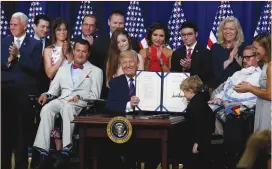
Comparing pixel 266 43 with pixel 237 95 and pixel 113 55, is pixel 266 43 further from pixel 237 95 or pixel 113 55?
pixel 113 55

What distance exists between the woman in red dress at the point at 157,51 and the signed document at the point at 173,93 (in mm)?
1154

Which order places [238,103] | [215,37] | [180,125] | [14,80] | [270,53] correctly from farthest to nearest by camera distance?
[215,37] → [14,80] → [238,103] → [180,125] → [270,53]


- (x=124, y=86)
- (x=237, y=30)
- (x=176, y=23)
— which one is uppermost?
(x=176, y=23)

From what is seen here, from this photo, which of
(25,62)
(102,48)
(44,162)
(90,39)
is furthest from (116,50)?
(44,162)

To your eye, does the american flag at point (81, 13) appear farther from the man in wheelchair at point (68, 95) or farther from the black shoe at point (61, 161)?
the black shoe at point (61, 161)

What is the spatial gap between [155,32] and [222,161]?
1.79 m

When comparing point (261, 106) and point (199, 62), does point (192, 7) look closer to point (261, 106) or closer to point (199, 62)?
point (199, 62)

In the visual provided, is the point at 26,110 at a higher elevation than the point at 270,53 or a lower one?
lower

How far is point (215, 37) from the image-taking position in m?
9.18

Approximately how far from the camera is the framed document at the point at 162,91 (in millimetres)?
7004

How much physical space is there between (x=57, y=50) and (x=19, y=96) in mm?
859

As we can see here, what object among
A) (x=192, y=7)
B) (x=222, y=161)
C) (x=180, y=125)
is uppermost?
(x=192, y=7)

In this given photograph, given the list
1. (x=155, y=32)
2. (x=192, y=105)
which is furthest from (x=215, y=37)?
(x=192, y=105)

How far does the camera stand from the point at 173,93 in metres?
7.00
